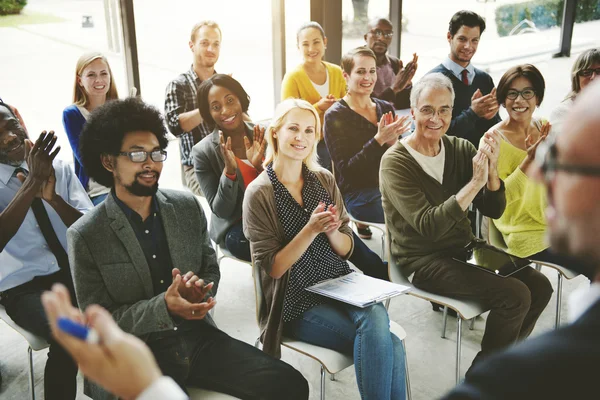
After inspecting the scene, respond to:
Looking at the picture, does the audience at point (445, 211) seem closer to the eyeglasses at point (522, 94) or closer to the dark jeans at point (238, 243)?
the eyeglasses at point (522, 94)

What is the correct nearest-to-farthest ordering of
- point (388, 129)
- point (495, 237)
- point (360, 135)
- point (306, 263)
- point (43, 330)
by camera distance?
point (43, 330), point (306, 263), point (495, 237), point (388, 129), point (360, 135)

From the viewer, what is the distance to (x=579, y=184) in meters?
0.79

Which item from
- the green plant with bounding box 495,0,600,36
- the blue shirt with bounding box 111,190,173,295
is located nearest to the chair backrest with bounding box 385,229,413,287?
the blue shirt with bounding box 111,190,173,295

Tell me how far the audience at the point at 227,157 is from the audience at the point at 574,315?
8.28ft

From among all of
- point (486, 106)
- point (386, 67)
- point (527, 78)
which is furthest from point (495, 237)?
point (386, 67)

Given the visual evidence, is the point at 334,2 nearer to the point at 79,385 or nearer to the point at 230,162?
the point at 230,162

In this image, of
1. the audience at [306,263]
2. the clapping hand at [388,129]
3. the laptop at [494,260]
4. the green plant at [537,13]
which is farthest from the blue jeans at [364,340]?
the green plant at [537,13]

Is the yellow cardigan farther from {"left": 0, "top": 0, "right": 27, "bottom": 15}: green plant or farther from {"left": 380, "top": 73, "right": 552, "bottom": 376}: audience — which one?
{"left": 0, "top": 0, "right": 27, "bottom": 15}: green plant

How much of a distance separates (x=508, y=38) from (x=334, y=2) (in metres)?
5.92

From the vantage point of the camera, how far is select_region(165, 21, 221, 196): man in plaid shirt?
13.0ft

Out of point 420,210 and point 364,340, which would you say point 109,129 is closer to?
point 364,340

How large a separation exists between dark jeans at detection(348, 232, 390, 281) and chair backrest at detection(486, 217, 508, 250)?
71 cm

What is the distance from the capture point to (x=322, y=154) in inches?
178

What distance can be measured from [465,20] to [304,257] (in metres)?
2.68
